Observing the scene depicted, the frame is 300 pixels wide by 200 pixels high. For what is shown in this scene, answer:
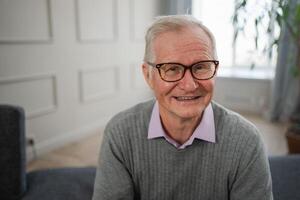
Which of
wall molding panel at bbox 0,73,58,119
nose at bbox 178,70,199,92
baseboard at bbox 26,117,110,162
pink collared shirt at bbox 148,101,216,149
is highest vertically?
nose at bbox 178,70,199,92

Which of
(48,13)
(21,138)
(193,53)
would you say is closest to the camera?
(193,53)

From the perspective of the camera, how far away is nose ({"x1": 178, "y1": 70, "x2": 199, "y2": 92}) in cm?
83

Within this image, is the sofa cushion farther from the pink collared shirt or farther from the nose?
the nose

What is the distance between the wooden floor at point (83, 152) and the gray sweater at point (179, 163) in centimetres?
161

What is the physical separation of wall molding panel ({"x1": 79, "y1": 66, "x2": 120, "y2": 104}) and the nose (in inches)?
87.6

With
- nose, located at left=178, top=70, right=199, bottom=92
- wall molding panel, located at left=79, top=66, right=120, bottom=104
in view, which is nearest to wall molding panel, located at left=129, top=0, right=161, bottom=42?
wall molding panel, located at left=79, top=66, right=120, bottom=104

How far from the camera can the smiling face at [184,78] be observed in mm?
820

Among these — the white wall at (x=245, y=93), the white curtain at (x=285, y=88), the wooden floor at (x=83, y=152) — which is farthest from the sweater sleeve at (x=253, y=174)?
the white wall at (x=245, y=93)

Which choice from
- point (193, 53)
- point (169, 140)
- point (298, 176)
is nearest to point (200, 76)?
point (193, 53)

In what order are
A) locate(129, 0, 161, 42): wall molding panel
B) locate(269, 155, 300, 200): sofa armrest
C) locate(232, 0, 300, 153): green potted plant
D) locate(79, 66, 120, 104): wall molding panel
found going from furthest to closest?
locate(129, 0, 161, 42): wall molding panel → locate(79, 66, 120, 104): wall molding panel → locate(232, 0, 300, 153): green potted plant → locate(269, 155, 300, 200): sofa armrest

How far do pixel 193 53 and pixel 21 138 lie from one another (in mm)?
891

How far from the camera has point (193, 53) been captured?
82 cm

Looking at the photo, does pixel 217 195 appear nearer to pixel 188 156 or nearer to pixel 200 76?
pixel 188 156

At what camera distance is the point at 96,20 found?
9.91 ft
